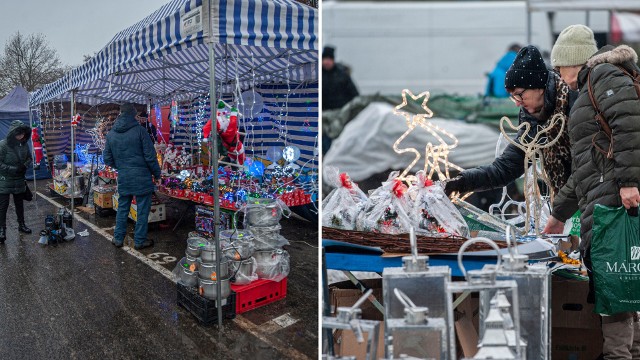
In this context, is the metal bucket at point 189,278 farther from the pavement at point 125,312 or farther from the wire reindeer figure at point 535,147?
the wire reindeer figure at point 535,147

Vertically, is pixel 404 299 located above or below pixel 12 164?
below

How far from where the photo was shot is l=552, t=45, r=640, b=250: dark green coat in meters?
2.44

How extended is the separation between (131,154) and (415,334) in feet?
16.2

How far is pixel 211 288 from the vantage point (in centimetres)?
385

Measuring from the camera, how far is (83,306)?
4352 millimetres

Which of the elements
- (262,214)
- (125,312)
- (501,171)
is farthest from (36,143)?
(501,171)

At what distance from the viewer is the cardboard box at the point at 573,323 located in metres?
2.73

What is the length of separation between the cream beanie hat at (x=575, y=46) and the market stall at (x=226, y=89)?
1.94 m

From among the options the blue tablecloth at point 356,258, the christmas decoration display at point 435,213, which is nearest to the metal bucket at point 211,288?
the blue tablecloth at point 356,258

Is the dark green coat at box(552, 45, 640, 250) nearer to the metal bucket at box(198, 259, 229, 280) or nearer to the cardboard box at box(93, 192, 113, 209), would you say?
the metal bucket at box(198, 259, 229, 280)

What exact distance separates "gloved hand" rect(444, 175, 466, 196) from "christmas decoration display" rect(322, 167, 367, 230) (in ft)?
1.76

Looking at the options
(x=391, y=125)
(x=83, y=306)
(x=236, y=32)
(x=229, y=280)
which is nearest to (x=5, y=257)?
(x=83, y=306)

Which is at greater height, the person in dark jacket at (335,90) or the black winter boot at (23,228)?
the person in dark jacket at (335,90)

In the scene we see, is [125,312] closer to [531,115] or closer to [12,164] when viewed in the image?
[531,115]
